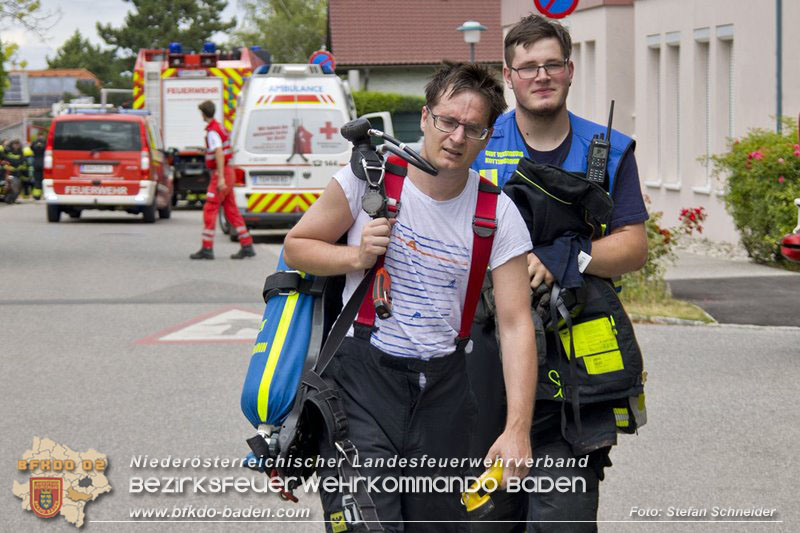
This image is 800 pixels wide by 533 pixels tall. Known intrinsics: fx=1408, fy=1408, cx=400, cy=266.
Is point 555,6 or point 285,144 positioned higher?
point 555,6

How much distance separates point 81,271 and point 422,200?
13894 mm

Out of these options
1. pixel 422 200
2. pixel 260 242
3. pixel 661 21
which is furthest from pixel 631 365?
pixel 661 21

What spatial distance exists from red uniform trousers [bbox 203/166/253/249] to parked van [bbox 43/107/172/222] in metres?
7.83

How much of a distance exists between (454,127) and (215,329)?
843cm

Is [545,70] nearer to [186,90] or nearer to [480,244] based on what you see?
[480,244]

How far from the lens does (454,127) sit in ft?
12.7

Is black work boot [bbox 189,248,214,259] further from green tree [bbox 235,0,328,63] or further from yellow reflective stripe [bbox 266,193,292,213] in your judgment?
green tree [bbox 235,0,328,63]

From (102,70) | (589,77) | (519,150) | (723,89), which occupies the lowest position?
(519,150)

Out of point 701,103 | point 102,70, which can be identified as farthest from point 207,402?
point 102,70

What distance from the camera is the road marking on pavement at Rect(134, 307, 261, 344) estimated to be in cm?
1148

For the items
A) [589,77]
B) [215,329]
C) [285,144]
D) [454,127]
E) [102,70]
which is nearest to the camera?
[454,127]

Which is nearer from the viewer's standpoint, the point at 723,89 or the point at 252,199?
the point at 252,199

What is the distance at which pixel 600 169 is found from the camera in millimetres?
4363

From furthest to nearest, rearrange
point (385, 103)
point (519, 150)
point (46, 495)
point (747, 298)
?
1. point (385, 103)
2. point (747, 298)
3. point (46, 495)
4. point (519, 150)
